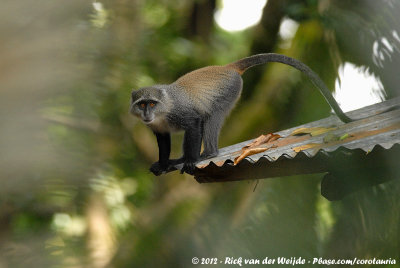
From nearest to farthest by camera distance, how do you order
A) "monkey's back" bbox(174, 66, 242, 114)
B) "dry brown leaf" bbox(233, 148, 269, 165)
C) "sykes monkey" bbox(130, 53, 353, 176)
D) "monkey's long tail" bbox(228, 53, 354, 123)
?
"dry brown leaf" bbox(233, 148, 269, 165), "monkey's long tail" bbox(228, 53, 354, 123), "sykes monkey" bbox(130, 53, 353, 176), "monkey's back" bbox(174, 66, 242, 114)

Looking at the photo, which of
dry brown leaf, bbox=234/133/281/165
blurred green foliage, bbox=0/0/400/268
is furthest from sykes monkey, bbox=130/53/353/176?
blurred green foliage, bbox=0/0/400/268

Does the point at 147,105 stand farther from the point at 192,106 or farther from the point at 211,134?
the point at 211,134

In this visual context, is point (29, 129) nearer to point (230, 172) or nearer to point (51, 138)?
point (51, 138)

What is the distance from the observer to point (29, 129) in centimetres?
75

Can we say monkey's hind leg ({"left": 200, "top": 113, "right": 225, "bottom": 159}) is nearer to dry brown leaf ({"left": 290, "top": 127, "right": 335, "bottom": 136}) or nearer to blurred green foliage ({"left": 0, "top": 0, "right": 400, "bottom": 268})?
dry brown leaf ({"left": 290, "top": 127, "right": 335, "bottom": 136})

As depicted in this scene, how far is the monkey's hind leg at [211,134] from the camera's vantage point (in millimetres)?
5657

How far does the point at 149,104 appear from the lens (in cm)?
584

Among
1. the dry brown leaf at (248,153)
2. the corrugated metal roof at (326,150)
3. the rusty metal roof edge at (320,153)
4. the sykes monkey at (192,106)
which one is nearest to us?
the rusty metal roof edge at (320,153)

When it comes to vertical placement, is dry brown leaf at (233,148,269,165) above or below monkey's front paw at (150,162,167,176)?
above

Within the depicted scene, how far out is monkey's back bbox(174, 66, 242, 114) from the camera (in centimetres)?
595

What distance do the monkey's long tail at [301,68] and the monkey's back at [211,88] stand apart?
180mm

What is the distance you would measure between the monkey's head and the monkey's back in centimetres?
33

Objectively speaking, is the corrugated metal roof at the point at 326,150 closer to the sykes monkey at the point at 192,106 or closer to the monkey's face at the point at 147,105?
the sykes monkey at the point at 192,106

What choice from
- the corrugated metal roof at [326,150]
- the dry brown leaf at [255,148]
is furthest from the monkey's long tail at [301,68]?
the dry brown leaf at [255,148]
